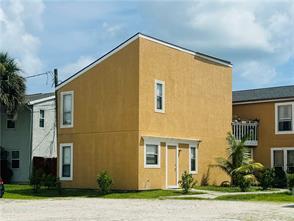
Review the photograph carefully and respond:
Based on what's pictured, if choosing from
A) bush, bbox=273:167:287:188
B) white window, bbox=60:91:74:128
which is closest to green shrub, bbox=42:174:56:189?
white window, bbox=60:91:74:128

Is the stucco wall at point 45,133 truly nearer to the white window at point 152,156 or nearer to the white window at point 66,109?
the white window at point 66,109

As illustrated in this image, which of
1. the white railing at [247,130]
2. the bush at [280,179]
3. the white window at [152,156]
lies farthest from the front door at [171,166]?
the bush at [280,179]

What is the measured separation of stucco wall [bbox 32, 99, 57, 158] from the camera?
136 ft

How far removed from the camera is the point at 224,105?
3528cm

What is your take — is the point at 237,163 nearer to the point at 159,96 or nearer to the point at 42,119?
the point at 159,96

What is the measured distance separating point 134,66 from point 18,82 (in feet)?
40.9

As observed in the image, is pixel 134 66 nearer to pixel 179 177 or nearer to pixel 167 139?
pixel 167 139

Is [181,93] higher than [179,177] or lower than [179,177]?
higher

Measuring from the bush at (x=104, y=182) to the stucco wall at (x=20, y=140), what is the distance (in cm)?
1410

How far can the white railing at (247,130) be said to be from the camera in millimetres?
36531

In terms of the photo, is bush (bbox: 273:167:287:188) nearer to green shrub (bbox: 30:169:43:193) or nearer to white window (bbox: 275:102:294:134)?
white window (bbox: 275:102:294:134)

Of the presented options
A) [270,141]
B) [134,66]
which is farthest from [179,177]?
[270,141]

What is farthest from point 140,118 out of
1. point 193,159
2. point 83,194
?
point 193,159

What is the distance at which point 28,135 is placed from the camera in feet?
136
